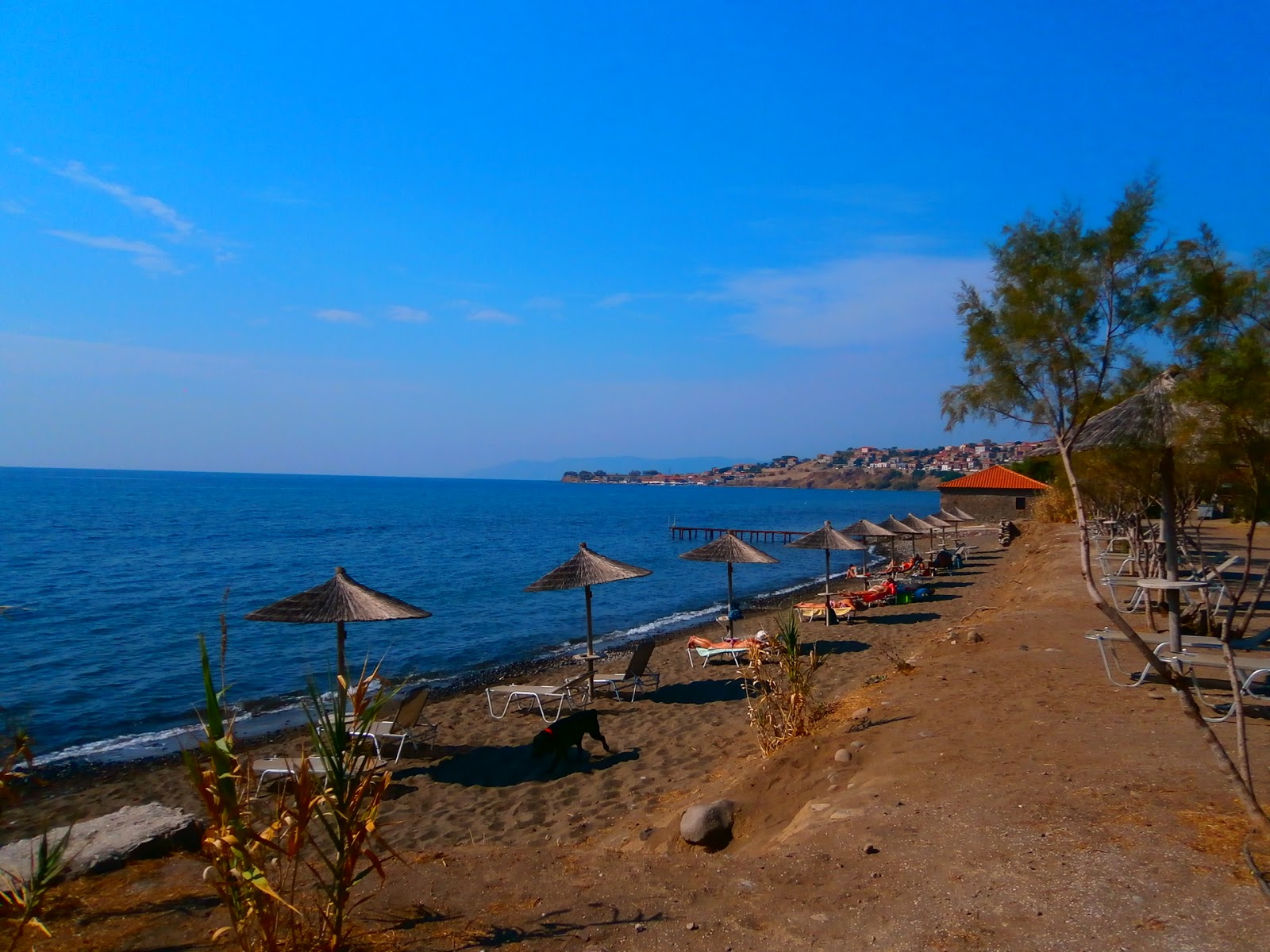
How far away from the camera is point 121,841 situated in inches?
216

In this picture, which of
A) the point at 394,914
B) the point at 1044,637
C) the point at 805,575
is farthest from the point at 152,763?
the point at 805,575

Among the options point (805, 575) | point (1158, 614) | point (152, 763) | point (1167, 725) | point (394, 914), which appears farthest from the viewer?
point (805, 575)

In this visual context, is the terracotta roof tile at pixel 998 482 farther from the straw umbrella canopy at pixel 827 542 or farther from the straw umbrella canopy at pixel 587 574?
the straw umbrella canopy at pixel 587 574

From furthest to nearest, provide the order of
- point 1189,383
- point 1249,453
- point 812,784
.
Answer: point 812,784 < point 1249,453 < point 1189,383

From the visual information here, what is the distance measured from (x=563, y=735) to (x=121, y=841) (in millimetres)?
3974

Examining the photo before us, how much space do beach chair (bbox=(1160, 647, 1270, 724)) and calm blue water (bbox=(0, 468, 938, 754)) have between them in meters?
6.34

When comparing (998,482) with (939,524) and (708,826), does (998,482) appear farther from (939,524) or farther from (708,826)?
(708,826)

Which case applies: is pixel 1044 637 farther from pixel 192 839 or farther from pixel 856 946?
pixel 192 839

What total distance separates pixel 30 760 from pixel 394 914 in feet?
6.43

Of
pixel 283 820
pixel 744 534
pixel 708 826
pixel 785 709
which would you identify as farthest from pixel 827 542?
pixel 744 534

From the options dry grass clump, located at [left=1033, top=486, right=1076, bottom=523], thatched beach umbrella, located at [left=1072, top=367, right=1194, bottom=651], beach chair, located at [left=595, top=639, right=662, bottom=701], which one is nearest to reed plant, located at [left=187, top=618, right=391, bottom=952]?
thatched beach umbrella, located at [left=1072, top=367, right=1194, bottom=651]

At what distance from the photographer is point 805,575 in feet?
111

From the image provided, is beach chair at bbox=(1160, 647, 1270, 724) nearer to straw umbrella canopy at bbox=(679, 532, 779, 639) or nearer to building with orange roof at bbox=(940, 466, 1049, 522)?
straw umbrella canopy at bbox=(679, 532, 779, 639)

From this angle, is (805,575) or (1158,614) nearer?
(1158,614)
